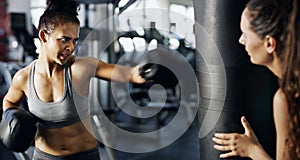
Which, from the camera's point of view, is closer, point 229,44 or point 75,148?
point 229,44

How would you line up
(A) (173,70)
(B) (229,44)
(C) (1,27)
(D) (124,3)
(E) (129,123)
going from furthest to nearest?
(C) (1,27) < (E) (129,123) < (D) (124,3) < (A) (173,70) < (B) (229,44)

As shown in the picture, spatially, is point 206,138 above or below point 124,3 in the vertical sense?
below

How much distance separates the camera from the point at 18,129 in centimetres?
114

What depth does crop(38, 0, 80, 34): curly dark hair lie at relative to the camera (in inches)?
45.7

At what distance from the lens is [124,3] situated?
4.68ft

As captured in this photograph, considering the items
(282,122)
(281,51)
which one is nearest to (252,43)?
(281,51)

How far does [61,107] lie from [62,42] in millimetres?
213

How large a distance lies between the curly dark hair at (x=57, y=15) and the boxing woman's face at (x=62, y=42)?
16 mm

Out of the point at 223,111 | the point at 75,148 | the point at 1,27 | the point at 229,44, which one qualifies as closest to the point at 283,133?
the point at 223,111

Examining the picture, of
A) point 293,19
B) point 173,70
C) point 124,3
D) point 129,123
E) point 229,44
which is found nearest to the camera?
point 293,19

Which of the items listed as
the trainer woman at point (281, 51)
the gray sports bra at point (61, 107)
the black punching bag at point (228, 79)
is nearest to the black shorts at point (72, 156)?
the gray sports bra at point (61, 107)

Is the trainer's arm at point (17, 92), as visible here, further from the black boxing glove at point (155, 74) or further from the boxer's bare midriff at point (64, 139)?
the black boxing glove at point (155, 74)

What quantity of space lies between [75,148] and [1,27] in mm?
3610

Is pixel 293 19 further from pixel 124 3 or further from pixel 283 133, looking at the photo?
pixel 124 3
